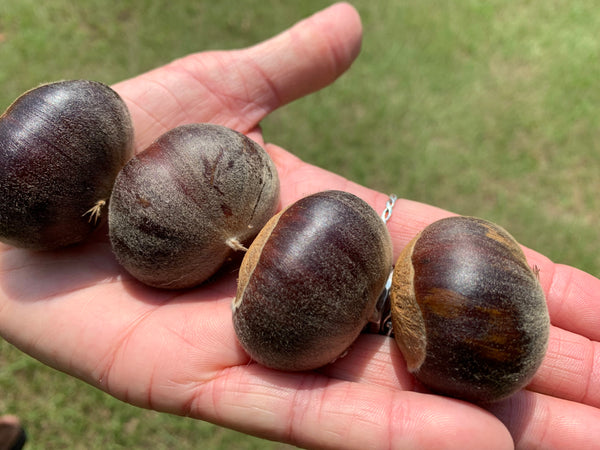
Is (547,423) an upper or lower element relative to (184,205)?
lower

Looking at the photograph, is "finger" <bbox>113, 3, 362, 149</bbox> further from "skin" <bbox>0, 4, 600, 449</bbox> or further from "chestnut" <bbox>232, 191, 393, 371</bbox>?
"chestnut" <bbox>232, 191, 393, 371</bbox>

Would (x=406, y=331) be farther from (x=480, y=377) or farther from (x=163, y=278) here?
(x=163, y=278)

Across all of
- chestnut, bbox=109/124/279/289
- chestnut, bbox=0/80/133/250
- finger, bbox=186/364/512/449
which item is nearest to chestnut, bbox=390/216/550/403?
finger, bbox=186/364/512/449

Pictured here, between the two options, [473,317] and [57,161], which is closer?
[473,317]

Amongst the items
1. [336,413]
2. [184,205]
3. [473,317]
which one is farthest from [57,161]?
[473,317]

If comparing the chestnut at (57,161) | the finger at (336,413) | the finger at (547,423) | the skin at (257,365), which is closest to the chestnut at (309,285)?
the finger at (336,413)

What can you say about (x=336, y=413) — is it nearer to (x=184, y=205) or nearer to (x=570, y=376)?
(x=184, y=205)

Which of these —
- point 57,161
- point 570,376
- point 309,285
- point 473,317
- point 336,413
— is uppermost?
point 57,161
